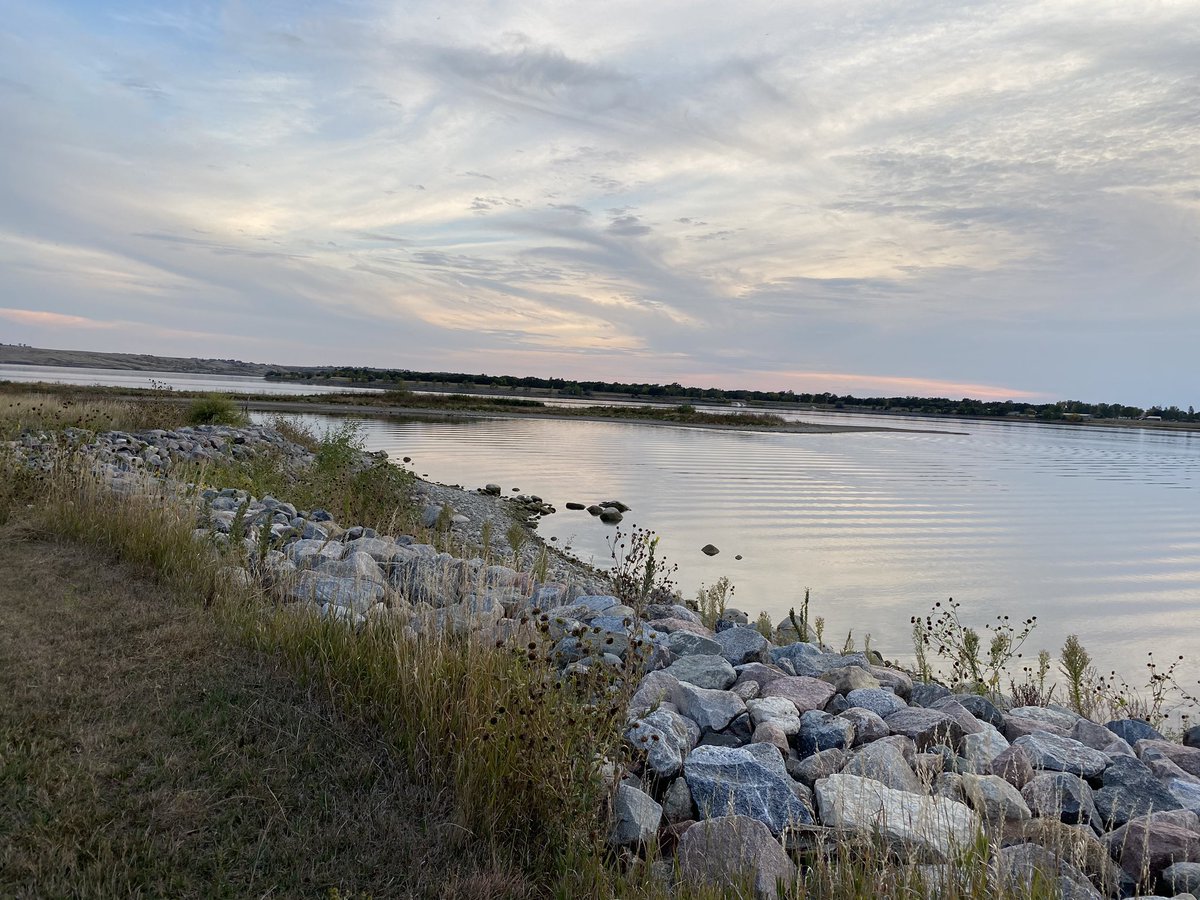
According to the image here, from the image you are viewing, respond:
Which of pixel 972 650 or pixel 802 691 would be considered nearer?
pixel 802 691

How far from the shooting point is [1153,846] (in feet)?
11.9

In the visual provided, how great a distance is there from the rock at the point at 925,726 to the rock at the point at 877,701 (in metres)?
0.16

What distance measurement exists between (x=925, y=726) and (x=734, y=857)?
2163 millimetres

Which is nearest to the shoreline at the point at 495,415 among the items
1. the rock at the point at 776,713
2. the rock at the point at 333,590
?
the rock at the point at 333,590

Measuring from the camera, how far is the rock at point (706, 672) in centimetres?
583

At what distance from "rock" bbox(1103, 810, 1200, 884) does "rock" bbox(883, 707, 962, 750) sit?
1.12 meters

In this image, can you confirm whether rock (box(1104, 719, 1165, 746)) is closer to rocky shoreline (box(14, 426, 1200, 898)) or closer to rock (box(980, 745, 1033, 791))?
rocky shoreline (box(14, 426, 1200, 898))

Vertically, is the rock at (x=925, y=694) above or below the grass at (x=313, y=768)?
below

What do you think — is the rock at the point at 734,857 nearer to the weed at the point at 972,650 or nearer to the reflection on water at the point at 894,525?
the weed at the point at 972,650

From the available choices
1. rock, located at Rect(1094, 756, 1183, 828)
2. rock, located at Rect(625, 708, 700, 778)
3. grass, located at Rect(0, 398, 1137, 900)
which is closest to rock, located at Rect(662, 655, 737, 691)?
grass, located at Rect(0, 398, 1137, 900)

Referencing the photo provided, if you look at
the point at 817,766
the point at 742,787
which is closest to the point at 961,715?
the point at 817,766

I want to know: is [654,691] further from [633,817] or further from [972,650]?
[972,650]

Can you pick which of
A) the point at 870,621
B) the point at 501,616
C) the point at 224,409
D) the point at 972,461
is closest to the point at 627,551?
the point at 870,621

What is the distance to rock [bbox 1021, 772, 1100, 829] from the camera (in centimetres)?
415
